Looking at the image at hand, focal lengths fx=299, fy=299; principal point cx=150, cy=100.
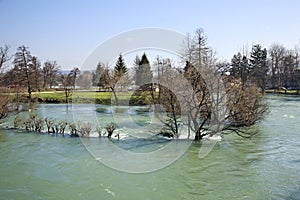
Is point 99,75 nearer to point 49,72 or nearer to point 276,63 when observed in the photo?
point 49,72

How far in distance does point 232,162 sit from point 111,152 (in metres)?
4.00

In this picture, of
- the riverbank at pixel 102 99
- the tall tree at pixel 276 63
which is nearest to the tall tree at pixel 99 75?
the riverbank at pixel 102 99

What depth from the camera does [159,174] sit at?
26.3 feet

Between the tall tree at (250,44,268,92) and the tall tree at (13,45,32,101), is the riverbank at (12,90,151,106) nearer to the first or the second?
the tall tree at (13,45,32,101)

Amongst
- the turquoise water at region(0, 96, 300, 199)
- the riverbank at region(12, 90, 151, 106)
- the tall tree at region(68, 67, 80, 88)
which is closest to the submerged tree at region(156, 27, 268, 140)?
the turquoise water at region(0, 96, 300, 199)

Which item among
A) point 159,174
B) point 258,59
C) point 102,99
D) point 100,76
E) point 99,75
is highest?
point 258,59

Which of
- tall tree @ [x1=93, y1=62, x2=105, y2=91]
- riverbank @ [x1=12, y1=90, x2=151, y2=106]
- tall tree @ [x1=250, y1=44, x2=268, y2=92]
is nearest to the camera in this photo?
riverbank @ [x1=12, y1=90, x2=151, y2=106]

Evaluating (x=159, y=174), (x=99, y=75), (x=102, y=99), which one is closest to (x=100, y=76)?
(x=99, y=75)

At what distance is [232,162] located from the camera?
9.04 metres

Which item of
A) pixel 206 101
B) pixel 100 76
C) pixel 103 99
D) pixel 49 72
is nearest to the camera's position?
pixel 206 101

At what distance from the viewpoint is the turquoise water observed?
6707 mm

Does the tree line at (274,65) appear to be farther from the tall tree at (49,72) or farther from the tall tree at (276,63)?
the tall tree at (49,72)

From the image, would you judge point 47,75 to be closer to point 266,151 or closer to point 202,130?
point 202,130

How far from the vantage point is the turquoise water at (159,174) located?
671 cm
